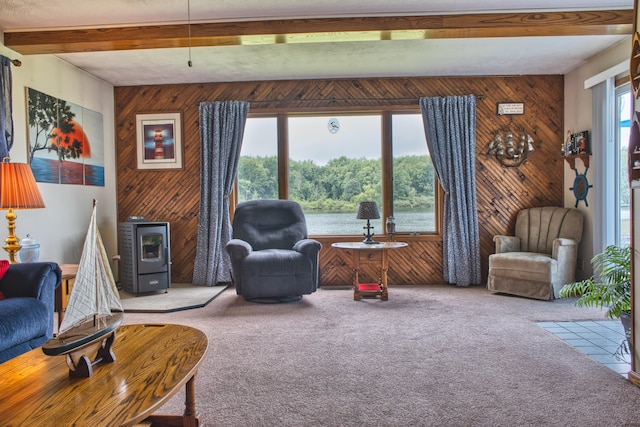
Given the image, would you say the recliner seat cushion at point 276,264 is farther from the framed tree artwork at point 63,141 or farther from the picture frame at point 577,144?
the picture frame at point 577,144

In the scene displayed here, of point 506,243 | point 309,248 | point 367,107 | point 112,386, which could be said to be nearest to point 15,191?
point 112,386

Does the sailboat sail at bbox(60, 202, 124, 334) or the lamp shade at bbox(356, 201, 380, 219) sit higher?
the lamp shade at bbox(356, 201, 380, 219)

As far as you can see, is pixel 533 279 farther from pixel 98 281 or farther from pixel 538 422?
pixel 98 281

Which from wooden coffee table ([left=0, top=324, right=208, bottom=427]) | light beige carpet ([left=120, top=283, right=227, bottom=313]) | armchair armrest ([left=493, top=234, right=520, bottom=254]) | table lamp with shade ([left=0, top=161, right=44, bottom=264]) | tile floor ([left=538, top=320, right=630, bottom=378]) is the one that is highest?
table lamp with shade ([left=0, top=161, right=44, bottom=264])

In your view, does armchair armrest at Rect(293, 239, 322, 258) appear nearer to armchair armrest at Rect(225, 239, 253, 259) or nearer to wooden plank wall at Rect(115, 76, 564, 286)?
armchair armrest at Rect(225, 239, 253, 259)

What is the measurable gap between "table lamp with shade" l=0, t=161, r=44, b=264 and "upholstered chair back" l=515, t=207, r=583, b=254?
500 centimetres

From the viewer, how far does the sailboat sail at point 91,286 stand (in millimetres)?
1606

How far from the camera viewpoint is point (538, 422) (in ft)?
6.26

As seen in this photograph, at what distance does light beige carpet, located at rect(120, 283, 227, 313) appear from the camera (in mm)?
4129

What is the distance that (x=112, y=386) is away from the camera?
1432 mm

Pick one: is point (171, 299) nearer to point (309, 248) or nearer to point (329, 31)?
point (309, 248)

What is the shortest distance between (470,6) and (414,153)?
2.19m

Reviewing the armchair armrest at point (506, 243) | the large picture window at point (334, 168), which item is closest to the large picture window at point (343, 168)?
the large picture window at point (334, 168)

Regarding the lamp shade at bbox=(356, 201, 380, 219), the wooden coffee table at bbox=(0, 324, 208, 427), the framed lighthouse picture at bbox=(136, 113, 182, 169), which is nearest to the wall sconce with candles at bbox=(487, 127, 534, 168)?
the lamp shade at bbox=(356, 201, 380, 219)
